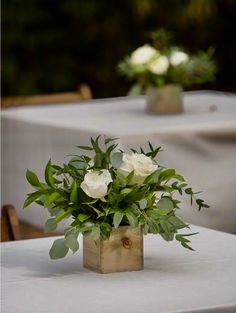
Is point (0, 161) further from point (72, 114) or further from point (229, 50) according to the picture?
point (229, 50)

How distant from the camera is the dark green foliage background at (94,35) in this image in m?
10.0

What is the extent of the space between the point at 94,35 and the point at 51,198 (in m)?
7.66

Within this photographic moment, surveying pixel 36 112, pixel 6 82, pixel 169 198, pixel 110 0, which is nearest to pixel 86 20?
pixel 110 0

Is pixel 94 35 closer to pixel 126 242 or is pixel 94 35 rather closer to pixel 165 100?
A: pixel 165 100

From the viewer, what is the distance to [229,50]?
34.5 feet

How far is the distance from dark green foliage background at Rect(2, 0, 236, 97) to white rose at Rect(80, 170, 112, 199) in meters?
7.26

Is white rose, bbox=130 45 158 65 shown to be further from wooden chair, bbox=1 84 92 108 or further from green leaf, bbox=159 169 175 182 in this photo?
green leaf, bbox=159 169 175 182

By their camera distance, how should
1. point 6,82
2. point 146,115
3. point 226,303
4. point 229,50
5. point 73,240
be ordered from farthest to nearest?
point 229,50 → point 6,82 → point 146,115 → point 73,240 → point 226,303

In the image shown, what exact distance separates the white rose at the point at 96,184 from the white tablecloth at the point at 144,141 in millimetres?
2006

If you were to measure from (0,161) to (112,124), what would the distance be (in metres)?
0.65

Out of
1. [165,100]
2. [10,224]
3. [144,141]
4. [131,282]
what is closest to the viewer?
[131,282]

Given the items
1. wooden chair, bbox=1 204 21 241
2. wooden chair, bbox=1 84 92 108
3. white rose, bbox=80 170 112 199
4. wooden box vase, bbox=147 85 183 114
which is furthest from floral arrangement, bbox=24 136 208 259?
wooden chair, bbox=1 84 92 108

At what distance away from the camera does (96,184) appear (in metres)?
2.63

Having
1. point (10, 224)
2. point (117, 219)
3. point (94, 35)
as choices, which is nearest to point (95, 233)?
point (117, 219)
